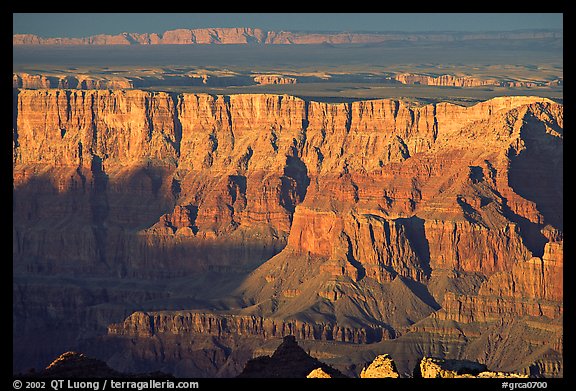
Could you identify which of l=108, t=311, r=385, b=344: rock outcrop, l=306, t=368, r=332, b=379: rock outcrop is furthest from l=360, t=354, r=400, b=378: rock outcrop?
l=108, t=311, r=385, b=344: rock outcrop

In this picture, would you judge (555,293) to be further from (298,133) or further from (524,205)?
(298,133)

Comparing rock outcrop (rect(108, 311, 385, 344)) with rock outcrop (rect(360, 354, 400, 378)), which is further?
rock outcrop (rect(108, 311, 385, 344))

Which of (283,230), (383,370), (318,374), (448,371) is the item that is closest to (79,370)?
(318,374)

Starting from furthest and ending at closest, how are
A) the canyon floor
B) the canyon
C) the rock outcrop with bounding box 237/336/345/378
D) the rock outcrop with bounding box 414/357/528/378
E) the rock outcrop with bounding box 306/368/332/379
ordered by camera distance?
the canyon, the canyon floor, the rock outcrop with bounding box 237/336/345/378, the rock outcrop with bounding box 306/368/332/379, the rock outcrop with bounding box 414/357/528/378

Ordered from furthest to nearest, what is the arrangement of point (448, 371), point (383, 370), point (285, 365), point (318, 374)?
point (285, 365) → point (383, 370) → point (318, 374) → point (448, 371)

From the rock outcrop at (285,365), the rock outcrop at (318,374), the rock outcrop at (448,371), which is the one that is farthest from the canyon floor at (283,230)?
the rock outcrop at (318,374)

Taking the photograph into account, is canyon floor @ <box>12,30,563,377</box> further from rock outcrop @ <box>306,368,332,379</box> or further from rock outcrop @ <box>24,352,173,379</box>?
rock outcrop @ <box>306,368,332,379</box>

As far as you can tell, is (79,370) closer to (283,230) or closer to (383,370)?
(383,370)
